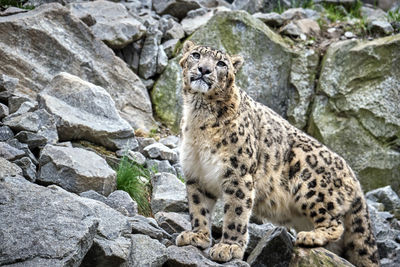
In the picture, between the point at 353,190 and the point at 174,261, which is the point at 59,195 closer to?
the point at 174,261

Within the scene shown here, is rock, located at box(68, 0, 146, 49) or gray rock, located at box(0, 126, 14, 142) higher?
gray rock, located at box(0, 126, 14, 142)

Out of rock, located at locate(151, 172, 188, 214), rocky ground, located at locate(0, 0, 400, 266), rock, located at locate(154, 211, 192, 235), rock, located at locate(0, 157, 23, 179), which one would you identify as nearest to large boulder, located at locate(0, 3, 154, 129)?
rocky ground, located at locate(0, 0, 400, 266)

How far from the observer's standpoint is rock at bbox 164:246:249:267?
5000 mm

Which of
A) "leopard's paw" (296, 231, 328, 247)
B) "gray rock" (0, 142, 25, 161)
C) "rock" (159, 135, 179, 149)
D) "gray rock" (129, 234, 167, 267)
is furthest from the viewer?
"rock" (159, 135, 179, 149)

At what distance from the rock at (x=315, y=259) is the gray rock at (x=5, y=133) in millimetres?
3574

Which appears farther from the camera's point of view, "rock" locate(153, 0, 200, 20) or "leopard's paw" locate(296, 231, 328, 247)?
"rock" locate(153, 0, 200, 20)

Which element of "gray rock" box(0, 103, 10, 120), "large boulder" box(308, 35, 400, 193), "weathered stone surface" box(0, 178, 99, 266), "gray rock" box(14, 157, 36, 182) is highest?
"weathered stone surface" box(0, 178, 99, 266)

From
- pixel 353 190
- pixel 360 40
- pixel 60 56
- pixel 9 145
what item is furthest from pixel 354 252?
pixel 360 40

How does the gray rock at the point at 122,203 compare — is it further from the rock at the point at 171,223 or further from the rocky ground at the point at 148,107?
the rock at the point at 171,223

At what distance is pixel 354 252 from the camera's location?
623cm

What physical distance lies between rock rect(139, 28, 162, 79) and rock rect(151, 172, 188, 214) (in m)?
3.74

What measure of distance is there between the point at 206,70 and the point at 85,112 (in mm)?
2662

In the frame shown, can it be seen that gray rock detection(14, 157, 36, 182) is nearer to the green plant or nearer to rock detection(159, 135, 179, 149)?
the green plant

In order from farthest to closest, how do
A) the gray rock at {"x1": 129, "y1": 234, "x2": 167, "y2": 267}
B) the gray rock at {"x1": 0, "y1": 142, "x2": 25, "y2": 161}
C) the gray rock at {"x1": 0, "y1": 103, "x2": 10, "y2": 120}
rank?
the gray rock at {"x1": 0, "y1": 103, "x2": 10, "y2": 120} → the gray rock at {"x1": 0, "y1": 142, "x2": 25, "y2": 161} → the gray rock at {"x1": 129, "y1": 234, "x2": 167, "y2": 267}
